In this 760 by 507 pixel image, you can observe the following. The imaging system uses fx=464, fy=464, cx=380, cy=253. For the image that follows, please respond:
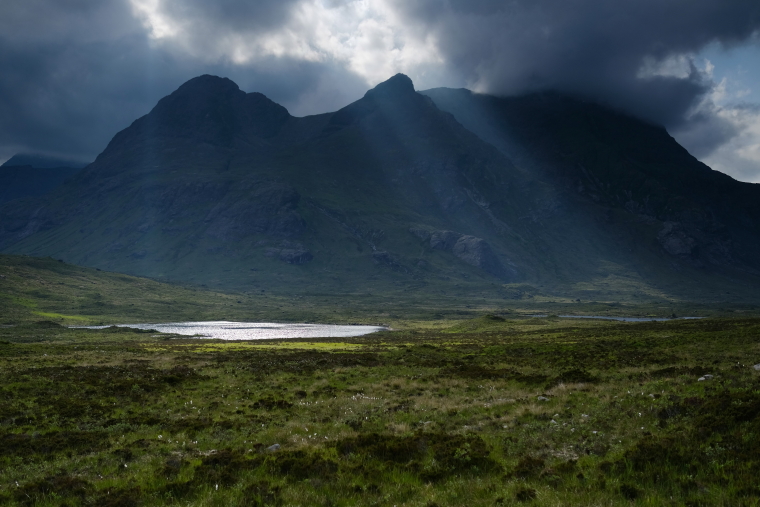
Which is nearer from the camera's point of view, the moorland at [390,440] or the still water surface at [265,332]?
the moorland at [390,440]

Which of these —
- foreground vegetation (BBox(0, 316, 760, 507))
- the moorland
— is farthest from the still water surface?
foreground vegetation (BBox(0, 316, 760, 507))

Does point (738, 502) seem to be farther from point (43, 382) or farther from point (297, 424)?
point (43, 382)

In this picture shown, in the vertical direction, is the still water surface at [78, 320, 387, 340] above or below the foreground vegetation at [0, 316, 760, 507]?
below

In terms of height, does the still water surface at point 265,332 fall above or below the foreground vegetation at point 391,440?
below

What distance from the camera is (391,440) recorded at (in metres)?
18.0

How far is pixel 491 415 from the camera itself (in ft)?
73.7

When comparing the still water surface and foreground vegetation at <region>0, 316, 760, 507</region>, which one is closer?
foreground vegetation at <region>0, 316, 760, 507</region>

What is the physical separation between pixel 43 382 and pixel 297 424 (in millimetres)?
22325

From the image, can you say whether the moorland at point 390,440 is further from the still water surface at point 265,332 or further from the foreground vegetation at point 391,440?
the still water surface at point 265,332

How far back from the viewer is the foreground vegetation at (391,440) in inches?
512

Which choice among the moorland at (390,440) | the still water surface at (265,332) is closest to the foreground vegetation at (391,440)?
the moorland at (390,440)

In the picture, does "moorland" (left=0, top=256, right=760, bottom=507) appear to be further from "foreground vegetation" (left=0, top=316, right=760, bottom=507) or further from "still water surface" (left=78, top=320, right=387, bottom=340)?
"still water surface" (left=78, top=320, right=387, bottom=340)

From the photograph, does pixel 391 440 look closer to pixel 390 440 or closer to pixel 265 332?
pixel 390 440

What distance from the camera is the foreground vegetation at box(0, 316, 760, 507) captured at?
1301cm
